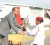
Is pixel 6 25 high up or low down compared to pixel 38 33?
up

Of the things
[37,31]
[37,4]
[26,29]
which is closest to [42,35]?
[37,31]

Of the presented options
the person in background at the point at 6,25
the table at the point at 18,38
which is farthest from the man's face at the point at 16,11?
the table at the point at 18,38

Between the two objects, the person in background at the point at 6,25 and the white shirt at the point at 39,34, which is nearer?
the person in background at the point at 6,25

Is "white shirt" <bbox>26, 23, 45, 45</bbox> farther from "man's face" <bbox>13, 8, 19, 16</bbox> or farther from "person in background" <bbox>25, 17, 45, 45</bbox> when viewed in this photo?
"man's face" <bbox>13, 8, 19, 16</bbox>

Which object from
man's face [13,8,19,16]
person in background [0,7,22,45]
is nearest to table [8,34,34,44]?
person in background [0,7,22,45]

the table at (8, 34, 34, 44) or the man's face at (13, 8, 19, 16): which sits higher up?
the man's face at (13, 8, 19, 16)

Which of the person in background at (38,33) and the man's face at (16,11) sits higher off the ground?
the man's face at (16,11)

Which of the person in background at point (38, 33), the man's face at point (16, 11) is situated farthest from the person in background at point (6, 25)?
the person in background at point (38, 33)

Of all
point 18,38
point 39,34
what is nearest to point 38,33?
point 39,34

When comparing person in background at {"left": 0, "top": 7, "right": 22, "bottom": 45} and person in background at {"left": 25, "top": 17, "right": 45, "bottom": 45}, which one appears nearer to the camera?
person in background at {"left": 0, "top": 7, "right": 22, "bottom": 45}

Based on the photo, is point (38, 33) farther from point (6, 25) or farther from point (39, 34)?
point (6, 25)

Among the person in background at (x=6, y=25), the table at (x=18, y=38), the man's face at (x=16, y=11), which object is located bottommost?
the table at (x=18, y=38)

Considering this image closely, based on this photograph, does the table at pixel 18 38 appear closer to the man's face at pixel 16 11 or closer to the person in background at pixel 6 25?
the person in background at pixel 6 25

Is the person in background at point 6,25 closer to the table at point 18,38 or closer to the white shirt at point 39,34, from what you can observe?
the table at point 18,38
